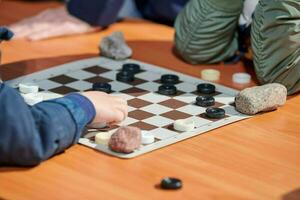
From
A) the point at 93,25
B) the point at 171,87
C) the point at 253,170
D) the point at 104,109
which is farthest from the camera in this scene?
the point at 93,25

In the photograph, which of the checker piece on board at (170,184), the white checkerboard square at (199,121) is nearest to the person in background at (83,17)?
the white checkerboard square at (199,121)

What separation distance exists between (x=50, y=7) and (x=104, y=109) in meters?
0.94

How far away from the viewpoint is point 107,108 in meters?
1.20

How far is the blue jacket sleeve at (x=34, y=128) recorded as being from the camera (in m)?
1.07

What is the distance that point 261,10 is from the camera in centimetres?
142

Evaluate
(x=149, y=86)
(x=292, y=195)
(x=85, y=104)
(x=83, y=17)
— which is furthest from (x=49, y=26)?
(x=292, y=195)

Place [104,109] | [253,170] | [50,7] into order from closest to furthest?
[253,170] < [104,109] < [50,7]

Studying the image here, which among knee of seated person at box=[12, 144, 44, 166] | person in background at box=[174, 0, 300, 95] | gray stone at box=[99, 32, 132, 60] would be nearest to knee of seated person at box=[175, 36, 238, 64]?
person in background at box=[174, 0, 300, 95]

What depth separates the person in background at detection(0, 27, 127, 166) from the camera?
1.07 meters

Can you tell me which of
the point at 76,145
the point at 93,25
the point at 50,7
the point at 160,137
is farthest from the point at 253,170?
the point at 50,7

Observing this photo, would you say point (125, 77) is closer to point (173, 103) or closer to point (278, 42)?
point (173, 103)

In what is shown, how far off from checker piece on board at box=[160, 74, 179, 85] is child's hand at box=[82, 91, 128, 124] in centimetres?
22

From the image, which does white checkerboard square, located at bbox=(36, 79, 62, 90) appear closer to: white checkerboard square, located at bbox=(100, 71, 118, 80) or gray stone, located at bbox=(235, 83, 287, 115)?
white checkerboard square, located at bbox=(100, 71, 118, 80)

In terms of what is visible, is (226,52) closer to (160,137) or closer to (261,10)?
(261,10)
